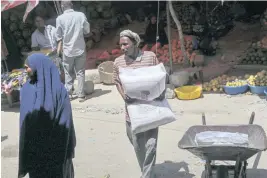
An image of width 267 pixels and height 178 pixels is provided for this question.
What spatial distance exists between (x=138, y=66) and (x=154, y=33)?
694cm

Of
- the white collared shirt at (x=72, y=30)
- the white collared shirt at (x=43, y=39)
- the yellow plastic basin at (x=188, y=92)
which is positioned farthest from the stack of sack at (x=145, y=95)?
the white collared shirt at (x=43, y=39)

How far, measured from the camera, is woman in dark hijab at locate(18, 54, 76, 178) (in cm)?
392

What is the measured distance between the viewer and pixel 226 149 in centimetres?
374

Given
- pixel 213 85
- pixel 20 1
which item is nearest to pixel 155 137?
pixel 213 85

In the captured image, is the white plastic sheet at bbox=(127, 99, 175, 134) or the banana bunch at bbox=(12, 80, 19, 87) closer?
the white plastic sheet at bbox=(127, 99, 175, 134)

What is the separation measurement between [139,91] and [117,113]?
344cm

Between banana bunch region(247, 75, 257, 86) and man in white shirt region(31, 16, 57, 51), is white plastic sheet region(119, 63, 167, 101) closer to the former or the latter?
banana bunch region(247, 75, 257, 86)

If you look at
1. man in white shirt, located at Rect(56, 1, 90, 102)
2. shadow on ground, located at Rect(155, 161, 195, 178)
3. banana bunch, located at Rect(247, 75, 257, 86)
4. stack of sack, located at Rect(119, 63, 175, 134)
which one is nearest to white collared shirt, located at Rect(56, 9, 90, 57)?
man in white shirt, located at Rect(56, 1, 90, 102)

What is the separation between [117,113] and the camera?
774 centimetres

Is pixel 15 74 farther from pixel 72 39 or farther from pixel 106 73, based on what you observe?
pixel 106 73

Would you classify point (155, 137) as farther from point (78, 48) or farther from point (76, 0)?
point (76, 0)

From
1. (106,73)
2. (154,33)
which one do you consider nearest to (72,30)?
(106,73)

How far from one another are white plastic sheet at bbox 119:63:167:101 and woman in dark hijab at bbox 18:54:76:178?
23.5 inches

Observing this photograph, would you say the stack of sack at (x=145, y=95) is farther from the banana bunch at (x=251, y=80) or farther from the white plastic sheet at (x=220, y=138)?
the banana bunch at (x=251, y=80)
